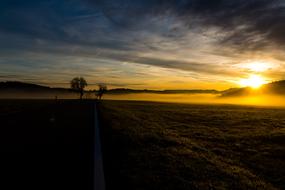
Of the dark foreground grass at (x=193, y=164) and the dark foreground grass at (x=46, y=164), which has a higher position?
the dark foreground grass at (x=46, y=164)

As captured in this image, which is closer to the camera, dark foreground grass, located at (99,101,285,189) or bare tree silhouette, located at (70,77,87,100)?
dark foreground grass, located at (99,101,285,189)

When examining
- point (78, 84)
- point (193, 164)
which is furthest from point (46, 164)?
point (78, 84)

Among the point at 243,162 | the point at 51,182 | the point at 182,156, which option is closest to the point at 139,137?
the point at 182,156

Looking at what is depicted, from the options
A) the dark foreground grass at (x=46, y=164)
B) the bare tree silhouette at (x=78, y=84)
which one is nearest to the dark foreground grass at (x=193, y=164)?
the dark foreground grass at (x=46, y=164)

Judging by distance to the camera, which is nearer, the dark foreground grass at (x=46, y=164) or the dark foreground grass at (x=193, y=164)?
the dark foreground grass at (x=46, y=164)

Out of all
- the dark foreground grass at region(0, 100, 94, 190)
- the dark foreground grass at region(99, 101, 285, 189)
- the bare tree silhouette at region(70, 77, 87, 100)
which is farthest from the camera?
the bare tree silhouette at region(70, 77, 87, 100)

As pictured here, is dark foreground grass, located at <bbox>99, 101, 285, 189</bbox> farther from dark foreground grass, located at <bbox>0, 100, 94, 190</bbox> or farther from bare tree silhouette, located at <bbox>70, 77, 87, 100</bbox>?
bare tree silhouette, located at <bbox>70, 77, 87, 100</bbox>

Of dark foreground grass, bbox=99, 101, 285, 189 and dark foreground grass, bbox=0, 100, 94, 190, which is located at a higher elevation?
dark foreground grass, bbox=0, 100, 94, 190

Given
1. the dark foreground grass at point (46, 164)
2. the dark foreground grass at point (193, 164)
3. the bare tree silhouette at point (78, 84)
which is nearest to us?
the dark foreground grass at point (46, 164)

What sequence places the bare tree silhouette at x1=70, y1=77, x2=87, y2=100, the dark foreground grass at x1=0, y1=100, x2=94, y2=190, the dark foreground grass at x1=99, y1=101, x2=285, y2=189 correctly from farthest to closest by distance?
the bare tree silhouette at x1=70, y1=77, x2=87, y2=100 → the dark foreground grass at x1=99, y1=101, x2=285, y2=189 → the dark foreground grass at x1=0, y1=100, x2=94, y2=190

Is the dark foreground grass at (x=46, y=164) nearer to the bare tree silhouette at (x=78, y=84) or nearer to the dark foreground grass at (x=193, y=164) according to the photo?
the dark foreground grass at (x=193, y=164)

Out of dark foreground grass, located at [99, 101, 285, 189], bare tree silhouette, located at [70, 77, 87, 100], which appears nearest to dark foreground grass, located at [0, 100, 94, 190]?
dark foreground grass, located at [99, 101, 285, 189]

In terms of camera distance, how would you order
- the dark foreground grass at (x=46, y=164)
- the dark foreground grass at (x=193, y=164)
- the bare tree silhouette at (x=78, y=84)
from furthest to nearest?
the bare tree silhouette at (x=78, y=84) → the dark foreground grass at (x=193, y=164) → the dark foreground grass at (x=46, y=164)

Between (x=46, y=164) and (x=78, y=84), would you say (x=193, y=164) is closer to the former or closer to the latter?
(x=46, y=164)
